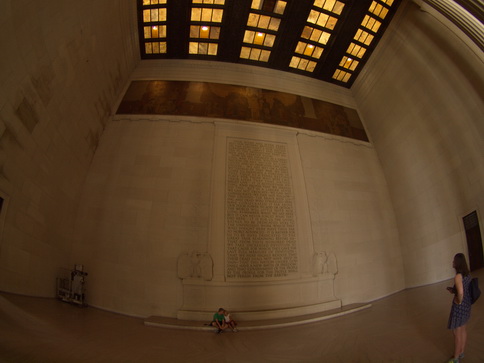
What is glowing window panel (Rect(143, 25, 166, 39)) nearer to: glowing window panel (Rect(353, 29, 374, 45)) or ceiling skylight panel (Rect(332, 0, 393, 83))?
ceiling skylight panel (Rect(332, 0, 393, 83))

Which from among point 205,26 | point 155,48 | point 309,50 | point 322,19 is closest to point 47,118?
point 155,48

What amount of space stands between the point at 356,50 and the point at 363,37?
0.56 metres

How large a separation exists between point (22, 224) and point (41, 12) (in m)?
5.19

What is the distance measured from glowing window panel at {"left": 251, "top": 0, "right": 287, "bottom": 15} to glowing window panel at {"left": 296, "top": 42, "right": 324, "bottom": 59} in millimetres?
1668

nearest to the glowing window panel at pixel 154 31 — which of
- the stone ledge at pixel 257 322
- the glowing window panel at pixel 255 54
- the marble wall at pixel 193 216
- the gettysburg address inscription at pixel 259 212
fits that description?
the glowing window panel at pixel 255 54

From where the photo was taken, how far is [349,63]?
11.7 m

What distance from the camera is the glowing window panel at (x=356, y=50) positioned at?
1111 cm

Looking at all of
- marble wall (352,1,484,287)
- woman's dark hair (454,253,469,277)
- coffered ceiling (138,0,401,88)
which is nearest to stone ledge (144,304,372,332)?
marble wall (352,1,484,287)

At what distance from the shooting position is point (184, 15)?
995cm

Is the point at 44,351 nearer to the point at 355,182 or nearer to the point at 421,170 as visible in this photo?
the point at 355,182

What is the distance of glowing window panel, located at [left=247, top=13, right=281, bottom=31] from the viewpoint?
1012cm

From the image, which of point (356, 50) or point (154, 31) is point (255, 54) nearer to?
point (154, 31)

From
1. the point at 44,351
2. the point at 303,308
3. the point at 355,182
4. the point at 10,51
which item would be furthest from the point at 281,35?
the point at 44,351

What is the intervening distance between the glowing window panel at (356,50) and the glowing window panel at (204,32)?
6.14 meters
